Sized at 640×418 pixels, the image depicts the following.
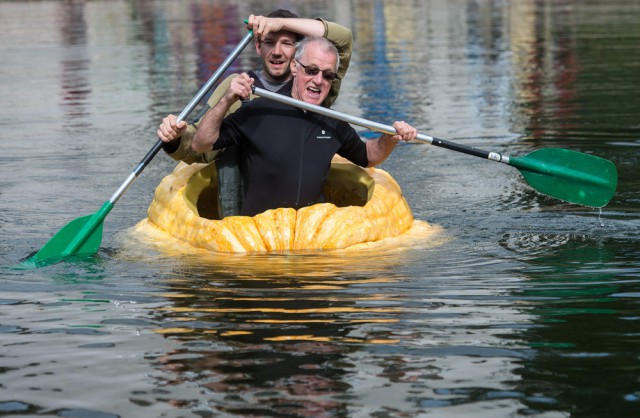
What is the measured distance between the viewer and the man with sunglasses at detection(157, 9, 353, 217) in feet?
25.0

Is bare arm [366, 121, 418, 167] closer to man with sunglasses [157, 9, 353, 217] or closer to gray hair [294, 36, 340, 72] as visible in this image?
man with sunglasses [157, 9, 353, 217]

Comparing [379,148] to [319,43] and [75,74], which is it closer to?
[319,43]

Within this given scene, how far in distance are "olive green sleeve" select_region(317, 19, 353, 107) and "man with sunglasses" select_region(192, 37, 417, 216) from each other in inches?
8.4

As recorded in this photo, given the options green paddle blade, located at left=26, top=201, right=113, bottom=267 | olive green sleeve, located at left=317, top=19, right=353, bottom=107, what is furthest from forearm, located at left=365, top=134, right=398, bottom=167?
green paddle blade, located at left=26, top=201, right=113, bottom=267

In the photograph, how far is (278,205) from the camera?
25.0ft

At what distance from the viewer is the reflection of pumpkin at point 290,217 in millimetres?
7430

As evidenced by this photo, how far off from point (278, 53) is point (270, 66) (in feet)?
0.32

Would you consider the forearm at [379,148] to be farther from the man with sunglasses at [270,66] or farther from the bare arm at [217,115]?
the bare arm at [217,115]

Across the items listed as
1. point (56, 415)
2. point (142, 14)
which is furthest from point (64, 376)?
point (142, 14)

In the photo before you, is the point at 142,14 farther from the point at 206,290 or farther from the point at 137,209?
the point at 206,290

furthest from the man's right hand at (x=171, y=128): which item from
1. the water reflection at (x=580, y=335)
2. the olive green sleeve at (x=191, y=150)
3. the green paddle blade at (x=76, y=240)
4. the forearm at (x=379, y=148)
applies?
the water reflection at (x=580, y=335)

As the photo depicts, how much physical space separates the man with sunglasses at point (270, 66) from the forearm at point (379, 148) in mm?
389

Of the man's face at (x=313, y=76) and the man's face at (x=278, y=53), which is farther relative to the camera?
the man's face at (x=278, y=53)

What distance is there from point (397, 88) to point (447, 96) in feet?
4.14
